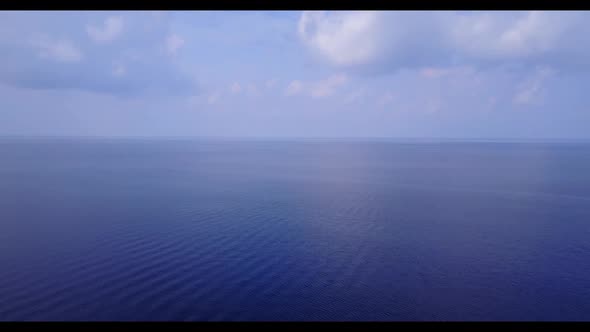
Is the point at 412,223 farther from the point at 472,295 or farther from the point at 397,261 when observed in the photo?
the point at 472,295

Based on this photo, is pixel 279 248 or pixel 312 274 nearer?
pixel 312 274

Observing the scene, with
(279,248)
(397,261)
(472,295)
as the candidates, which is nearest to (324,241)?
(279,248)

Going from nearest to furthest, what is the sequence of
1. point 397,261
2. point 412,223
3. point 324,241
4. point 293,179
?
point 397,261 < point 324,241 < point 412,223 < point 293,179
